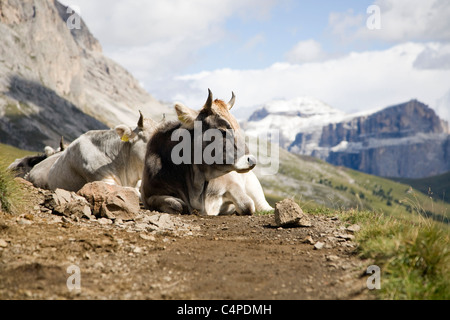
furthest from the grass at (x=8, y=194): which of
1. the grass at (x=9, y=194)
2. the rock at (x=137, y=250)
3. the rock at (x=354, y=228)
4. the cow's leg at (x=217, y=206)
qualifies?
the rock at (x=354, y=228)

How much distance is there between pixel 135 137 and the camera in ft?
57.1

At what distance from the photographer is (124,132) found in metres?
17.2

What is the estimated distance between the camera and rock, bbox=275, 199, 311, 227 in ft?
37.8

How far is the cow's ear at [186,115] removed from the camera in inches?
557

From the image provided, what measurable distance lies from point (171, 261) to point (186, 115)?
6.72 meters

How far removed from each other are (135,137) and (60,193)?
18.6 ft

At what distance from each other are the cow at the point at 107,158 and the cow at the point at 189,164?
8.10 ft

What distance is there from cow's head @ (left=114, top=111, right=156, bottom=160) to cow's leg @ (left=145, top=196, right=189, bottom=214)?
10.5ft

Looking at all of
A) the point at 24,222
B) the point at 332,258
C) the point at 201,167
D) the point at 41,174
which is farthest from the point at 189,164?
the point at 41,174

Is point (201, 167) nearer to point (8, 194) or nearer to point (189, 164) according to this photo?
point (189, 164)

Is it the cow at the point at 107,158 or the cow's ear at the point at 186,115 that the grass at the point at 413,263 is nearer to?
the cow's ear at the point at 186,115
